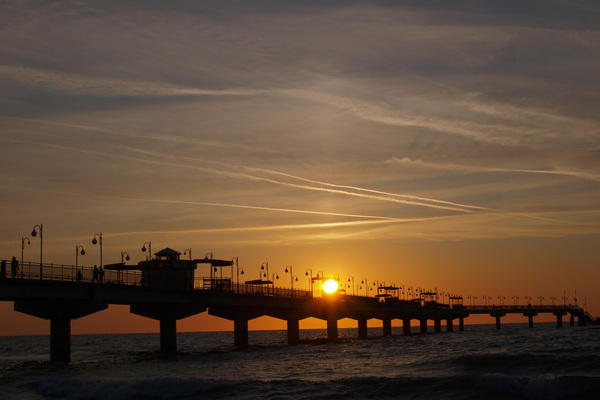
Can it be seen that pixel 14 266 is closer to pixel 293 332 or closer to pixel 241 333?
pixel 241 333

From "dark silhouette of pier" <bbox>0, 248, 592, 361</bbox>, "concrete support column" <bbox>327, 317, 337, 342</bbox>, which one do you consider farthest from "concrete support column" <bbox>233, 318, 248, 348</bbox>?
"concrete support column" <bbox>327, 317, 337, 342</bbox>

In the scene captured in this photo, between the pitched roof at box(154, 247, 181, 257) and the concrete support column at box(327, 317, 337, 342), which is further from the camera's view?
the concrete support column at box(327, 317, 337, 342)

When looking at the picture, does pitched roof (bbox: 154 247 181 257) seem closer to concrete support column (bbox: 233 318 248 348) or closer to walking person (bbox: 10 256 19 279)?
concrete support column (bbox: 233 318 248 348)

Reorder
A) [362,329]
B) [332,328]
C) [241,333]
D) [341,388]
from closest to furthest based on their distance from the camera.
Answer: [341,388] < [241,333] < [332,328] < [362,329]

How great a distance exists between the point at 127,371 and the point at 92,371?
9.31 feet

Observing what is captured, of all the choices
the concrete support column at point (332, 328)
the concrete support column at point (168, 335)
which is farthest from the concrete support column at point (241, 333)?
the concrete support column at point (332, 328)

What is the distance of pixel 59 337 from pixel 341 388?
38.6 metres

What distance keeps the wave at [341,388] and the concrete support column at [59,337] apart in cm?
2537

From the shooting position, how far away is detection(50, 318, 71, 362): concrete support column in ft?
225

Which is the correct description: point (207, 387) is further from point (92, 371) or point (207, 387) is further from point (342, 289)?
point (342, 289)

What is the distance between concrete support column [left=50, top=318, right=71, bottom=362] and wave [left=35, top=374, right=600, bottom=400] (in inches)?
999

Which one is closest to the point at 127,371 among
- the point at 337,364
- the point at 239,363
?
the point at 239,363

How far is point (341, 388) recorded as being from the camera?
39.8 metres

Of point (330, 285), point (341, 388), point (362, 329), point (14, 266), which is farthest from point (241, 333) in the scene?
point (341, 388)
